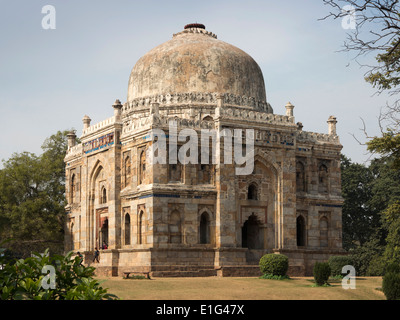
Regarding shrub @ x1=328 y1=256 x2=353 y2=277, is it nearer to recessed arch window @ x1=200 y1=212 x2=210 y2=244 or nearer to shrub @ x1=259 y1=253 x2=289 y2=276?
shrub @ x1=259 y1=253 x2=289 y2=276

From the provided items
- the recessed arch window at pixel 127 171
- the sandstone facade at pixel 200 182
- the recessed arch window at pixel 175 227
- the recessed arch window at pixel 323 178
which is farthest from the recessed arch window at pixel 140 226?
the recessed arch window at pixel 323 178

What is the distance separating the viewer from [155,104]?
31.8 m

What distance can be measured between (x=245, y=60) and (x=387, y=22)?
23.8 m

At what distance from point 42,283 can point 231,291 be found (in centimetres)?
1337

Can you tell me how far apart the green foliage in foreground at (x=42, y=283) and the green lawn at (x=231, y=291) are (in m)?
9.91

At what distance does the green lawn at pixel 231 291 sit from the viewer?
69.3 feet

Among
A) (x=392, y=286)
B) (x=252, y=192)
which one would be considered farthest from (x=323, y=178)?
(x=392, y=286)

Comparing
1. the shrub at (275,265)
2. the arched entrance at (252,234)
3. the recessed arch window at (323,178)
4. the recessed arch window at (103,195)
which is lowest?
the shrub at (275,265)

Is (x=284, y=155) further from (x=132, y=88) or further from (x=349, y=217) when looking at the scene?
(x=349, y=217)

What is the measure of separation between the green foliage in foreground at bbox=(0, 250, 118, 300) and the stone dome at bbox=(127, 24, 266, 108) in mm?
25221

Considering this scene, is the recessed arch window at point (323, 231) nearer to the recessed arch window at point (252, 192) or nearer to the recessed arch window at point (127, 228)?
the recessed arch window at point (252, 192)

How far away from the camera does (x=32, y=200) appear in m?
41.2

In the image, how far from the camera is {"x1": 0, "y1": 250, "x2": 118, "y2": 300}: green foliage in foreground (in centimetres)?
969
